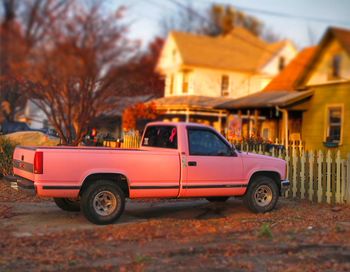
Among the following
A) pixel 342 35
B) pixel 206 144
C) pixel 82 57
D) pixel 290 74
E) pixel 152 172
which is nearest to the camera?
pixel 82 57

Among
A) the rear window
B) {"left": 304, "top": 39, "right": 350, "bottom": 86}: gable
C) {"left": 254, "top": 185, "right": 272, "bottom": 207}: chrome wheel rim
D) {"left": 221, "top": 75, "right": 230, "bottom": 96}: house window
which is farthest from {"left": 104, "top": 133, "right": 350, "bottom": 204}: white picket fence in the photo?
{"left": 221, "top": 75, "right": 230, "bottom": 96}: house window

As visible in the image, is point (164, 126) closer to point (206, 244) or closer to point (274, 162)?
point (274, 162)

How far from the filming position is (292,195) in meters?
12.5

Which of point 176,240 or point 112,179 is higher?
point 112,179

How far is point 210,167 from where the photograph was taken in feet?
31.5

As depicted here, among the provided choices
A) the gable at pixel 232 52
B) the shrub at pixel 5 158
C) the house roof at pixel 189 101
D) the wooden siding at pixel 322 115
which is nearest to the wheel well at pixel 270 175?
the shrub at pixel 5 158

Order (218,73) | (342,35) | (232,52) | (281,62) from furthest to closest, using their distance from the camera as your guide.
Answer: (232,52), (218,73), (281,62), (342,35)

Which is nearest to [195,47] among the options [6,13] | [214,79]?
[214,79]

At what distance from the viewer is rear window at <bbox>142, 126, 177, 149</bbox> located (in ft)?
31.7

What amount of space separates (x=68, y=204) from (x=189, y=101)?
22.4 metres

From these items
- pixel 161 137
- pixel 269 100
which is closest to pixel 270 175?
pixel 161 137

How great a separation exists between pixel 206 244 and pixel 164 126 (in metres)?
3.25

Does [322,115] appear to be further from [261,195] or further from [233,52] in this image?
[233,52]

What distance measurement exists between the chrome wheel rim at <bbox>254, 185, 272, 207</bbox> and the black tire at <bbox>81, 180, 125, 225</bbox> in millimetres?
2791
